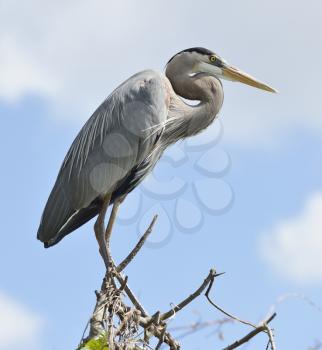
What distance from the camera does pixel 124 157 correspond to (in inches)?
238

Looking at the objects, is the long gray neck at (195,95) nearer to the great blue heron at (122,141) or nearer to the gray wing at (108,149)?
the great blue heron at (122,141)

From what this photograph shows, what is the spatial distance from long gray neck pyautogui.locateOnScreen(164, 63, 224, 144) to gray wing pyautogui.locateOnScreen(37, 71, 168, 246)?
32cm

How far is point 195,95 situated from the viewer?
256 inches

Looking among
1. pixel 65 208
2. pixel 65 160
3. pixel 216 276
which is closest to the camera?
pixel 216 276

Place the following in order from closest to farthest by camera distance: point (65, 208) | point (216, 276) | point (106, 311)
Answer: point (216, 276) → point (106, 311) → point (65, 208)

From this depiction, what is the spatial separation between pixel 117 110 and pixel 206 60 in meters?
0.99

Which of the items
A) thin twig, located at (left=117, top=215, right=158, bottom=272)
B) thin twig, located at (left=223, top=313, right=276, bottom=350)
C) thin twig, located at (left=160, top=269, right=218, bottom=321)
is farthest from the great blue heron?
thin twig, located at (left=223, top=313, right=276, bottom=350)

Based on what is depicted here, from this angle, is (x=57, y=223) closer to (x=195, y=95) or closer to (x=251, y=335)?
(x=195, y=95)

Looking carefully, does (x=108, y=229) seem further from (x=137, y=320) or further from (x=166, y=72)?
(x=137, y=320)

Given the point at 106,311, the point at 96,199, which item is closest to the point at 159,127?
the point at 96,199

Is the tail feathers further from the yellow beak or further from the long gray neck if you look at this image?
the yellow beak

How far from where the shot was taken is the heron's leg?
5639mm

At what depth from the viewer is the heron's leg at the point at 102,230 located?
5639 millimetres

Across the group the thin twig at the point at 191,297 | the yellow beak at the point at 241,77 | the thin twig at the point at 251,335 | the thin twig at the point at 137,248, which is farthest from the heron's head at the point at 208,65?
the thin twig at the point at 251,335
